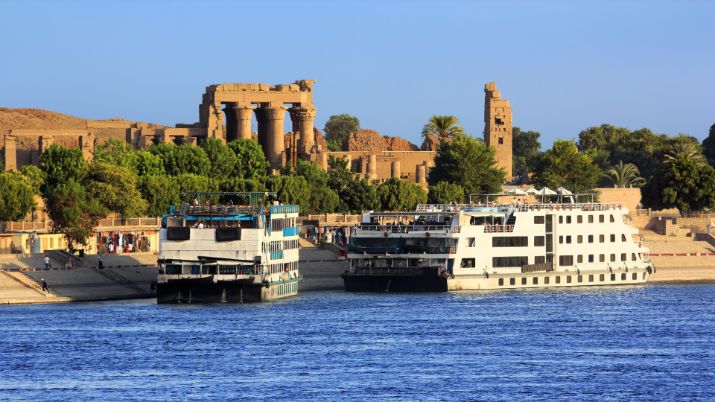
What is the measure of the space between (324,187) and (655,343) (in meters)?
67.1

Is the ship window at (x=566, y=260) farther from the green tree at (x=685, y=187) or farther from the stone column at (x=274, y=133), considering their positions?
the stone column at (x=274, y=133)

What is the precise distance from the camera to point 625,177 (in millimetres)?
A: 192750

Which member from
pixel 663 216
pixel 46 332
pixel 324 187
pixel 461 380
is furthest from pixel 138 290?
pixel 663 216

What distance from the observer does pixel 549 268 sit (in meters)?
112

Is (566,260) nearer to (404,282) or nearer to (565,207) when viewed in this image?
(565,207)

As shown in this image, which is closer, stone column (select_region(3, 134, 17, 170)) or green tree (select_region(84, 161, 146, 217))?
green tree (select_region(84, 161, 146, 217))

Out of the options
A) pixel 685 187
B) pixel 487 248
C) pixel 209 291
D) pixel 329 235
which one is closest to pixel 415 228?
pixel 487 248

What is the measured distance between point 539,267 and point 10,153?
198 ft

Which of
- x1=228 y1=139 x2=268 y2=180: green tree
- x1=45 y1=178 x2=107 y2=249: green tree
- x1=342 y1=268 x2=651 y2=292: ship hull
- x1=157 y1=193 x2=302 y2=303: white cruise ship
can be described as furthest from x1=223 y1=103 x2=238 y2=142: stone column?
x1=157 y1=193 x2=302 y2=303: white cruise ship

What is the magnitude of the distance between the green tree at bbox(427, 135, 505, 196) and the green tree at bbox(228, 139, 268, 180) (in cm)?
1824

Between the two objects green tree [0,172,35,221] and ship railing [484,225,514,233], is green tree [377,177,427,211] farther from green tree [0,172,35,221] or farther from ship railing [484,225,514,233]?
ship railing [484,225,514,233]

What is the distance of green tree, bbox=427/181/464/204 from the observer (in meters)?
153

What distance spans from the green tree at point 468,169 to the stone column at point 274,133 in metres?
14.5

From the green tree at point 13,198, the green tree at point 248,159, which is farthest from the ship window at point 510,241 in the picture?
the green tree at point 248,159
